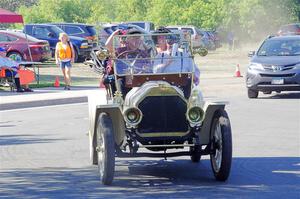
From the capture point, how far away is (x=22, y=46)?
123 feet

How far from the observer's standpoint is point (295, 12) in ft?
236

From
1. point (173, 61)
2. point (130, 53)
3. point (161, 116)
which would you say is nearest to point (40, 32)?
point (130, 53)

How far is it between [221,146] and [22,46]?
1092 inches

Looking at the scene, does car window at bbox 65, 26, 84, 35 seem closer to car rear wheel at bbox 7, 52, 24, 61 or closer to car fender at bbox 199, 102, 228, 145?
car rear wheel at bbox 7, 52, 24, 61

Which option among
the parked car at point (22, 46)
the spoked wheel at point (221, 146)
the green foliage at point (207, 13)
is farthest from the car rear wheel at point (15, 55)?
the green foliage at point (207, 13)

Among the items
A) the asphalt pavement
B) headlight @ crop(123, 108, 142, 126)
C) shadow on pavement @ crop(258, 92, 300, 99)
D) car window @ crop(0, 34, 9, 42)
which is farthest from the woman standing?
headlight @ crop(123, 108, 142, 126)

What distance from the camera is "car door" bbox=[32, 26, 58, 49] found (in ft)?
139

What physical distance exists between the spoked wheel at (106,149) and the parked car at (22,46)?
2659cm

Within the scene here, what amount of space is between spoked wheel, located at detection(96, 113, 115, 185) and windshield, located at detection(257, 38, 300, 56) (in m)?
13.8

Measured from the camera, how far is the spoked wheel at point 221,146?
411 inches

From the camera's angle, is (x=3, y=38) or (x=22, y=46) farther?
(x=3, y=38)

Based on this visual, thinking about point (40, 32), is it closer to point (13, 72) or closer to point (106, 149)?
point (13, 72)

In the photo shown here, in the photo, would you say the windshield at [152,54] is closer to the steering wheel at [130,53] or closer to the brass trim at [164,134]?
the steering wheel at [130,53]

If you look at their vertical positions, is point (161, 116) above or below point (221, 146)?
above
